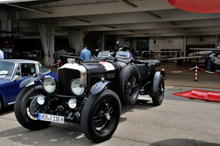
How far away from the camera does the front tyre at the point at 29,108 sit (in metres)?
3.99

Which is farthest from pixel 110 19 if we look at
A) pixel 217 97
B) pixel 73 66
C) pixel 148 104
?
pixel 217 97

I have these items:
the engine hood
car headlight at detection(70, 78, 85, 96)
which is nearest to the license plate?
car headlight at detection(70, 78, 85, 96)

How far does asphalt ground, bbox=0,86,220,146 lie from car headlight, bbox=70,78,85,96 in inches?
32.7

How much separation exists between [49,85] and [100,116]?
123 centimetres

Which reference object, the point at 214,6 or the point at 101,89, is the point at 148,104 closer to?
the point at 101,89

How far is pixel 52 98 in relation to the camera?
13.5 feet

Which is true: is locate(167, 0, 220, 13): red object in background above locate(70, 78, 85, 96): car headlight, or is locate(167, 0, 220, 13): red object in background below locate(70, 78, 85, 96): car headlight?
above

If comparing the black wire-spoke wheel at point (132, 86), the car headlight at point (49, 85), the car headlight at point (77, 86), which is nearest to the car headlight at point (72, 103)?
the car headlight at point (77, 86)

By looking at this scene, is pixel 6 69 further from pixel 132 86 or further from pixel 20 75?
pixel 132 86

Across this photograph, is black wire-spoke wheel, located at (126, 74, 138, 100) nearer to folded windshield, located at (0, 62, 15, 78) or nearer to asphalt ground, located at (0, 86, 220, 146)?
asphalt ground, located at (0, 86, 220, 146)

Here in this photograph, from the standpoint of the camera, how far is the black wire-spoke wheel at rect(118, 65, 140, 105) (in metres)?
4.60

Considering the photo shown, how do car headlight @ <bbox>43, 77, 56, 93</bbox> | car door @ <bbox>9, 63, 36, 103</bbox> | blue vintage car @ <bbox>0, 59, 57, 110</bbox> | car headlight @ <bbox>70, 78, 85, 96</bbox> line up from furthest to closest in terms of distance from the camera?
car door @ <bbox>9, 63, 36, 103</bbox>, blue vintage car @ <bbox>0, 59, 57, 110</bbox>, car headlight @ <bbox>43, 77, 56, 93</bbox>, car headlight @ <bbox>70, 78, 85, 96</bbox>

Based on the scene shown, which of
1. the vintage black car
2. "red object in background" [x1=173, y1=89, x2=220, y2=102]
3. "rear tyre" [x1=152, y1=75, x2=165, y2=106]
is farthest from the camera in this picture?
"rear tyre" [x1=152, y1=75, x2=165, y2=106]

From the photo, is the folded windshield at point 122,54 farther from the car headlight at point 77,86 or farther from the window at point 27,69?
the window at point 27,69
